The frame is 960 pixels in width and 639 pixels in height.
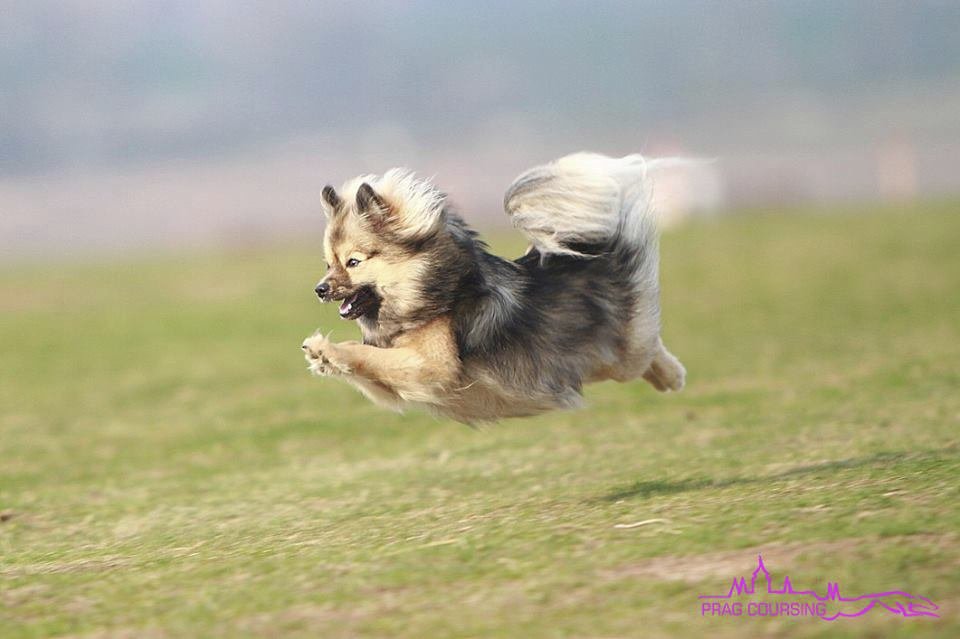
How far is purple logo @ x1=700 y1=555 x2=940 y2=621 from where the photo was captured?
14.6ft

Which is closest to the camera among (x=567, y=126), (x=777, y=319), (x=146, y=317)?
(x=777, y=319)

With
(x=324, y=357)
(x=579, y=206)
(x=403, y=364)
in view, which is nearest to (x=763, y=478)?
(x=579, y=206)

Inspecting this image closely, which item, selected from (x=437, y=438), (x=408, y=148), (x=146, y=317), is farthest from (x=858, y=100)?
(x=437, y=438)

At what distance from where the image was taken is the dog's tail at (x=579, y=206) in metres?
6.94

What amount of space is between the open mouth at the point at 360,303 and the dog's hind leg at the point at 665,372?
1701 mm

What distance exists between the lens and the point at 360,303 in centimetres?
662

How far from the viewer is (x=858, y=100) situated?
10481 cm

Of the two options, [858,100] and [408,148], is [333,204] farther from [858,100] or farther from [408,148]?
[858,100]

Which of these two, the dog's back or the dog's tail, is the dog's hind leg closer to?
the dog's back

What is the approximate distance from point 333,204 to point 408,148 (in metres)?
88.1

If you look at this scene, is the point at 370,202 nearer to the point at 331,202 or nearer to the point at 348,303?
the point at 331,202

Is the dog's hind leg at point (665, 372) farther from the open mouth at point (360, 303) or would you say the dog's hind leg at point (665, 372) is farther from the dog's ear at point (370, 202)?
the dog's ear at point (370, 202)

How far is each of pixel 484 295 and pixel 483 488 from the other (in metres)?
1.67

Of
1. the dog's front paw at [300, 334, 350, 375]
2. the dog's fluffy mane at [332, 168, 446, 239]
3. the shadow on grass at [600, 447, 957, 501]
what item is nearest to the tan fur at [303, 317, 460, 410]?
the dog's front paw at [300, 334, 350, 375]
